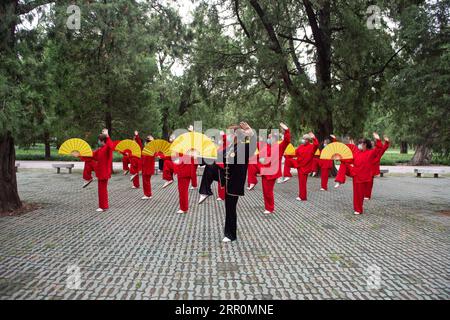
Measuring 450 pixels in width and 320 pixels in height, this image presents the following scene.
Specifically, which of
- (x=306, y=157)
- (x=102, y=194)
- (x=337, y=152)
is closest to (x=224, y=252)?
(x=102, y=194)

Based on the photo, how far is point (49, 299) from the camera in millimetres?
4082

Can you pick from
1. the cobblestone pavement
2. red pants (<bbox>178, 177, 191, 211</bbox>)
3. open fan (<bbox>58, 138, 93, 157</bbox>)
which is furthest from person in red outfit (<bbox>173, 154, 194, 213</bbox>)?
open fan (<bbox>58, 138, 93, 157</bbox>)

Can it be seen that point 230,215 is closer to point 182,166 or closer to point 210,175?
point 210,175

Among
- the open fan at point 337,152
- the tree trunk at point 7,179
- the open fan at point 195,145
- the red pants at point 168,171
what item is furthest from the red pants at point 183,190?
the tree trunk at point 7,179

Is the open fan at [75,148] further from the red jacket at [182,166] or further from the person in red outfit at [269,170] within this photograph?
the person in red outfit at [269,170]

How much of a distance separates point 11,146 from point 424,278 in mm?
9850

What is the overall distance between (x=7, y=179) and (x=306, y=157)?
8.77 metres

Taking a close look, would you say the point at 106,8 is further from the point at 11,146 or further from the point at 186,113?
the point at 186,113

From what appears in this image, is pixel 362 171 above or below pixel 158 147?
below

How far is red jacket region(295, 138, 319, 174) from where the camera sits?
11.7 m

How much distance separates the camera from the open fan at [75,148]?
30.5ft

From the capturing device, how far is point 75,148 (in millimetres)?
9383

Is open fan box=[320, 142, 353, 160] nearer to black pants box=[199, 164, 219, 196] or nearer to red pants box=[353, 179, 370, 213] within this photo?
red pants box=[353, 179, 370, 213]

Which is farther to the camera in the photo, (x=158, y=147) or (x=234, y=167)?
(x=158, y=147)
